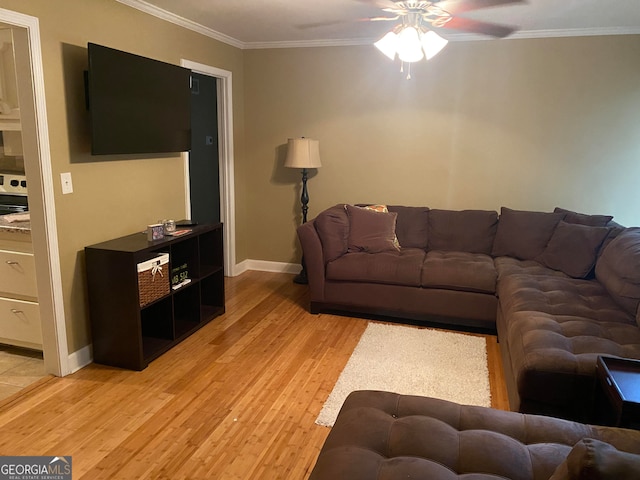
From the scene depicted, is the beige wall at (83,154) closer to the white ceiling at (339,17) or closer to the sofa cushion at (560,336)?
the white ceiling at (339,17)

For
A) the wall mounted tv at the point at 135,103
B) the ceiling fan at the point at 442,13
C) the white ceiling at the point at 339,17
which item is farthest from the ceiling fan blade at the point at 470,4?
the wall mounted tv at the point at 135,103

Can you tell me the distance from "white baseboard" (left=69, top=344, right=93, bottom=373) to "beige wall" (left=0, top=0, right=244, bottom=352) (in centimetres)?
5

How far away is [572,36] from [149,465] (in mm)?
4548

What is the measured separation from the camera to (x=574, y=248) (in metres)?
3.68

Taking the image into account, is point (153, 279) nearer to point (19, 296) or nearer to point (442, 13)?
point (19, 296)

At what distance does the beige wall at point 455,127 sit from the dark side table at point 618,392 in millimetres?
2663

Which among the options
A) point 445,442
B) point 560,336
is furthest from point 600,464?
point 560,336

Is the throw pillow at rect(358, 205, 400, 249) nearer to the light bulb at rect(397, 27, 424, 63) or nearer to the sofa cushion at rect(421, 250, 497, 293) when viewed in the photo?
the sofa cushion at rect(421, 250, 497, 293)

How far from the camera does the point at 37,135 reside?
2.74 meters

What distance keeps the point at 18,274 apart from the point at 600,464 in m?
3.34

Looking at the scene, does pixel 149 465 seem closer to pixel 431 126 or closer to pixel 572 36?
pixel 431 126

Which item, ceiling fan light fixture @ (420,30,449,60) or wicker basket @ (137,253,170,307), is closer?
ceiling fan light fixture @ (420,30,449,60)

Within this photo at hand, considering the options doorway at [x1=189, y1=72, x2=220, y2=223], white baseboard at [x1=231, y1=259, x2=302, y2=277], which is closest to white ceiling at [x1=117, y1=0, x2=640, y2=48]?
doorway at [x1=189, y1=72, x2=220, y2=223]

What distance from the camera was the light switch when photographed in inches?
115
